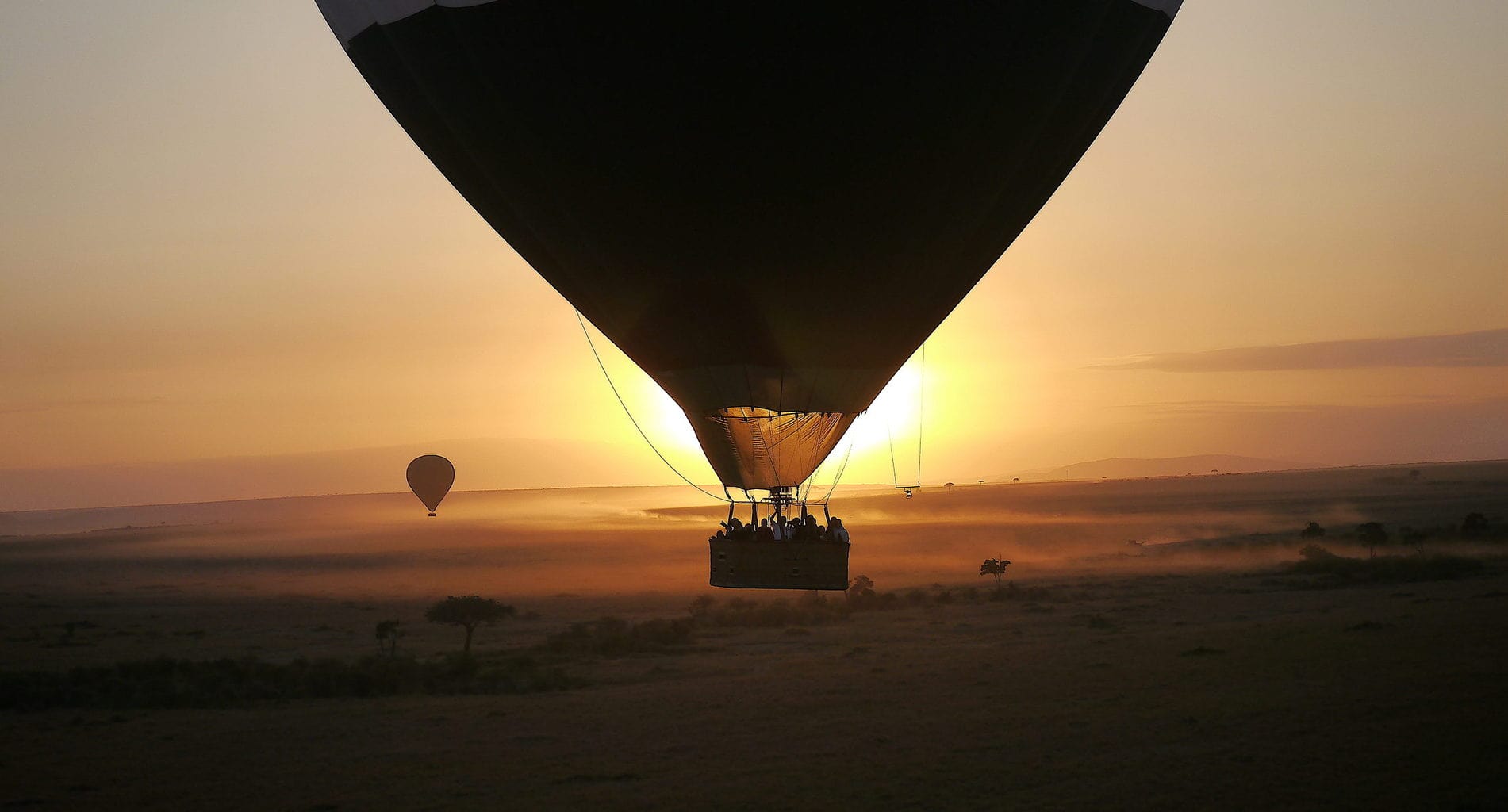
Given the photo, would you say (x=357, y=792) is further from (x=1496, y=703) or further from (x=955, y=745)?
(x=1496, y=703)

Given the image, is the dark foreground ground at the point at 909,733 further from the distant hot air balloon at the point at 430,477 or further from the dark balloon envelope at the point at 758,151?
the distant hot air balloon at the point at 430,477

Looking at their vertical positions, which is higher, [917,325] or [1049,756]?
[917,325]

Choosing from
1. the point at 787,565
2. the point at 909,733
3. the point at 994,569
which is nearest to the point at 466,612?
the point at 909,733

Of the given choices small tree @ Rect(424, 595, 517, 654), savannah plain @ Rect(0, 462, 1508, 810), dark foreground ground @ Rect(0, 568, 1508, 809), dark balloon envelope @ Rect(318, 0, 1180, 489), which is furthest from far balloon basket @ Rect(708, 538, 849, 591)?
small tree @ Rect(424, 595, 517, 654)

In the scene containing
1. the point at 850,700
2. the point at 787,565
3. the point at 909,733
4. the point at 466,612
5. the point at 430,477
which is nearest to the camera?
the point at 787,565

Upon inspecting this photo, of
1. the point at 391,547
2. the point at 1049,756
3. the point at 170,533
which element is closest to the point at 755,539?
the point at 1049,756

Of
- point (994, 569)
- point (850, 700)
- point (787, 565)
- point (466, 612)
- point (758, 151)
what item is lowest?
point (850, 700)

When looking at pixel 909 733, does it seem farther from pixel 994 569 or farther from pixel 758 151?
pixel 994 569

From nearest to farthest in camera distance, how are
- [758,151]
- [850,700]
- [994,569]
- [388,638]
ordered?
[758,151] → [850,700] → [388,638] → [994,569]
